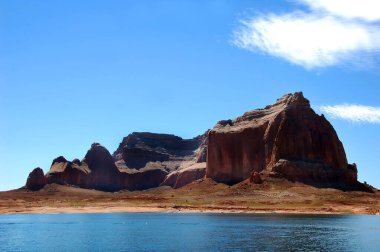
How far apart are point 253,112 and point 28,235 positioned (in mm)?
109475

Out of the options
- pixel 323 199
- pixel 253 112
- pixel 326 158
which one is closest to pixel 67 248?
pixel 323 199

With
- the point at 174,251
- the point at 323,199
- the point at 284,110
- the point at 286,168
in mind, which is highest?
the point at 284,110

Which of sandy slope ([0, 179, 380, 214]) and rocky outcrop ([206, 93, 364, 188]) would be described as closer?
sandy slope ([0, 179, 380, 214])

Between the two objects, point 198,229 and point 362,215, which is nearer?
point 198,229

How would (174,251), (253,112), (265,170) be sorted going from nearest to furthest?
(174,251)
(265,170)
(253,112)

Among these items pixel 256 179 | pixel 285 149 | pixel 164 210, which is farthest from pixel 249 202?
pixel 285 149

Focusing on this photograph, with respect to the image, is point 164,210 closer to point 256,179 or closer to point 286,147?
point 256,179

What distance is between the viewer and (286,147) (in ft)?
460

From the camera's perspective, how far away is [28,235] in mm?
66688

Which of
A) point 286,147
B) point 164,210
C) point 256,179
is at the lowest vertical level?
point 164,210

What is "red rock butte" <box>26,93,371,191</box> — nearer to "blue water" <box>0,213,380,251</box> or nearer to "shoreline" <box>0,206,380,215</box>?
"shoreline" <box>0,206,380,215</box>

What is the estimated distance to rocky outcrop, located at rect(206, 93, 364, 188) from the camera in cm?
13375

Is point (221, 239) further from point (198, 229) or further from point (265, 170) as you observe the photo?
point (265, 170)

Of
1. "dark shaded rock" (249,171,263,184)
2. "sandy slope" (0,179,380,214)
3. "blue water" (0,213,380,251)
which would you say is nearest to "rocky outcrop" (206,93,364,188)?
"dark shaded rock" (249,171,263,184)
